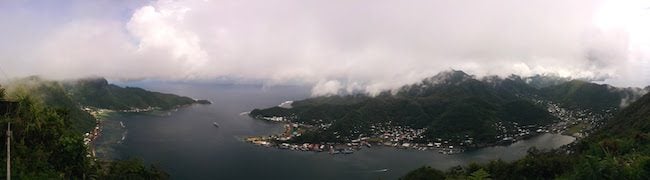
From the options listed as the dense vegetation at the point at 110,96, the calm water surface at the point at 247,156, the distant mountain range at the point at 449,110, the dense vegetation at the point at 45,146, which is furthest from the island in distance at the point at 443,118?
the dense vegetation at the point at 45,146

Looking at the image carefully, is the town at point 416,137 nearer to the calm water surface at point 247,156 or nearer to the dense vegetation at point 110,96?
the calm water surface at point 247,156

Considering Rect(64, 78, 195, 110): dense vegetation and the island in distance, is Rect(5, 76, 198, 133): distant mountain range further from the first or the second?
the island in distance

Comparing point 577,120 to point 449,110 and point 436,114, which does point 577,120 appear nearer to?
point 449,110

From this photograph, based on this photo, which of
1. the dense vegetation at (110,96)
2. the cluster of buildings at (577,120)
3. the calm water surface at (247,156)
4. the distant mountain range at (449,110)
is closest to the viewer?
the calm water surface at (247,156)

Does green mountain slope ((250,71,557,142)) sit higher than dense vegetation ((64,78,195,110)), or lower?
lower

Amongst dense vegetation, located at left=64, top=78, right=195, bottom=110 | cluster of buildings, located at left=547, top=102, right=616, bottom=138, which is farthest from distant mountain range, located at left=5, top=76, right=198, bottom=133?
cluster of buildings, located at left=547, top=102, right=616, bottom=138

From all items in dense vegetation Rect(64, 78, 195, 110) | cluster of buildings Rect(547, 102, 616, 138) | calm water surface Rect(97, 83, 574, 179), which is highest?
dense vegetation Rect(64, 78, 195, 110)

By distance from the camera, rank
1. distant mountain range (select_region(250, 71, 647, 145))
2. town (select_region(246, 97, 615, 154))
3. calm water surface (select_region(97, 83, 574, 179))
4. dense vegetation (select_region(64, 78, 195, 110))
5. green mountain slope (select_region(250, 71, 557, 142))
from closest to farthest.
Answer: calm water surface (select_region(97, 83, 574, 179)) → town (select_region(246, 97, 615, 154)) → green mountain slope (select_region(250, 71, 557, 142)) → distant mountain range (select_region(250, 71, 647, 145)) → dense vegetation (select_region(64, 78, 195, 110))

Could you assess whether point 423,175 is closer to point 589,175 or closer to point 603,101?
point 589,175
